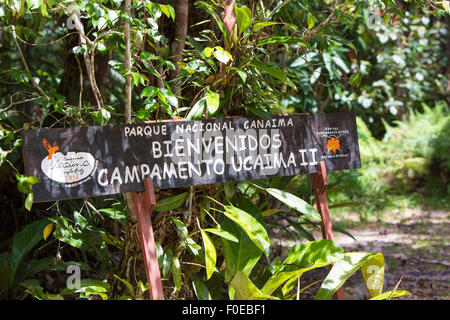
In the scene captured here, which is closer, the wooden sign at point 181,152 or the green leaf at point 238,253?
the wooden sign at point 181,152

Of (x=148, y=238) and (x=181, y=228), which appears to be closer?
(x=148, y=238)

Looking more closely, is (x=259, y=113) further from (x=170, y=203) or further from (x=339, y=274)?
(x=339, y=274)

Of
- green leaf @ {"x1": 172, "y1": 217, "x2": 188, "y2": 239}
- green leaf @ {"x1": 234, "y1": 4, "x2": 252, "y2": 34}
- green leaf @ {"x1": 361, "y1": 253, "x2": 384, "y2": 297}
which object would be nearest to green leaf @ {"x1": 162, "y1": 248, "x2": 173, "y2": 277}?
green leaf @ {"x1": 172, "y1": 217, "x2": 188, "y2": 239}

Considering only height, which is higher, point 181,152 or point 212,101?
point 212,101

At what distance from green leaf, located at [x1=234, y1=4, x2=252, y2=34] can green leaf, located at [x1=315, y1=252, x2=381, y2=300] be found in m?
1.09

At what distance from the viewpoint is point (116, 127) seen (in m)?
1.98

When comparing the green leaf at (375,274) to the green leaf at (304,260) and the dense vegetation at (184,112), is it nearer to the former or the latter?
the dense vegetation at (184,112)

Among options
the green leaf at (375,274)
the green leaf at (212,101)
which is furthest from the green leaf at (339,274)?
the green leaf at (212,101)

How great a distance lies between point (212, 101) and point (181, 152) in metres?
0.26

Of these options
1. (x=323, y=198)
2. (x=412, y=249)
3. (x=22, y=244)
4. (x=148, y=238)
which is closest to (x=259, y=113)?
(x=323, y=198)

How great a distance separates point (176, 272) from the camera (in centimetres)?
226

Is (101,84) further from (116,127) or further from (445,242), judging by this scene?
(445,242)

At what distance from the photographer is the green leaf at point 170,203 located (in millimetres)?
2225

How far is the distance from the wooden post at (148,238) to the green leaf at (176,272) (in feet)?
1.00
